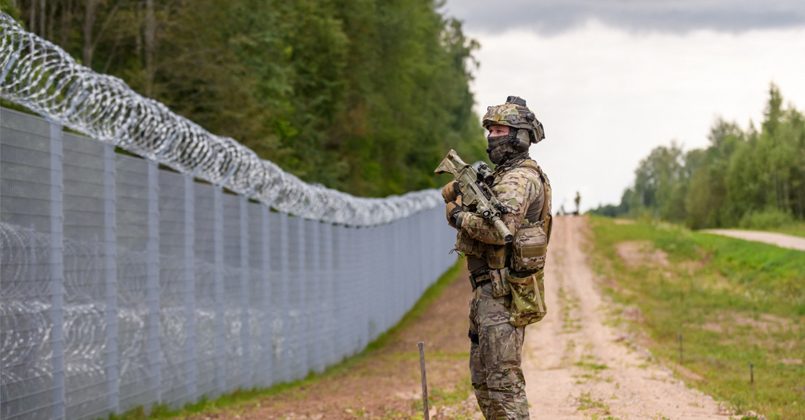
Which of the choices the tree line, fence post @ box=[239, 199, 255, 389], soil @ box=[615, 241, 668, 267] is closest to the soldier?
fence post @ box=[239, 199, 255, 389]

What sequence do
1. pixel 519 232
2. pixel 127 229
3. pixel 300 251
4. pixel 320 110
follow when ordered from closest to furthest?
pixel 519 232
pixel 127 229
pixel 300 251
pixel 320 110

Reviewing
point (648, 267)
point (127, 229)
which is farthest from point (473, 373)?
point (648, 267)

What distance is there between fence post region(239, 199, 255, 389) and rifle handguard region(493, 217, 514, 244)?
353 inches

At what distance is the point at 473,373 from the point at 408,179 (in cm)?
5650

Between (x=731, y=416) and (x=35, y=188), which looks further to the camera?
(x=731, y=416)

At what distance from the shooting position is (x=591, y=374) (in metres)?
15.3

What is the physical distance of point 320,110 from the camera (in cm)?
4641

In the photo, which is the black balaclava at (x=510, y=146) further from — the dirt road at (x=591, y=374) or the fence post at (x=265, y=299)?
the fence post at (x=265, y=299)

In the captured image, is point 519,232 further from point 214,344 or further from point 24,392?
point 214,344

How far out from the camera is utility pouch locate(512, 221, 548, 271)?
23.2 feet

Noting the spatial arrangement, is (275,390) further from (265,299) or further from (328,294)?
(328,294)

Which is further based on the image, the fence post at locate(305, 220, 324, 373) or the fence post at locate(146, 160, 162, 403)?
the fence post at locate(305, 220, 324, 373)

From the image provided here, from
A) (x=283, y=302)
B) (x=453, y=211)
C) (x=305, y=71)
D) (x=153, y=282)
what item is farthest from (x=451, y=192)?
(x=305, y=71)

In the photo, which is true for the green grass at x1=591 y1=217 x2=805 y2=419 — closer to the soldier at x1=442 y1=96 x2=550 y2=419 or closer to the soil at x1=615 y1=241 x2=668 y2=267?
the soil at x1=615 y1=241 x2=668 y2=267
